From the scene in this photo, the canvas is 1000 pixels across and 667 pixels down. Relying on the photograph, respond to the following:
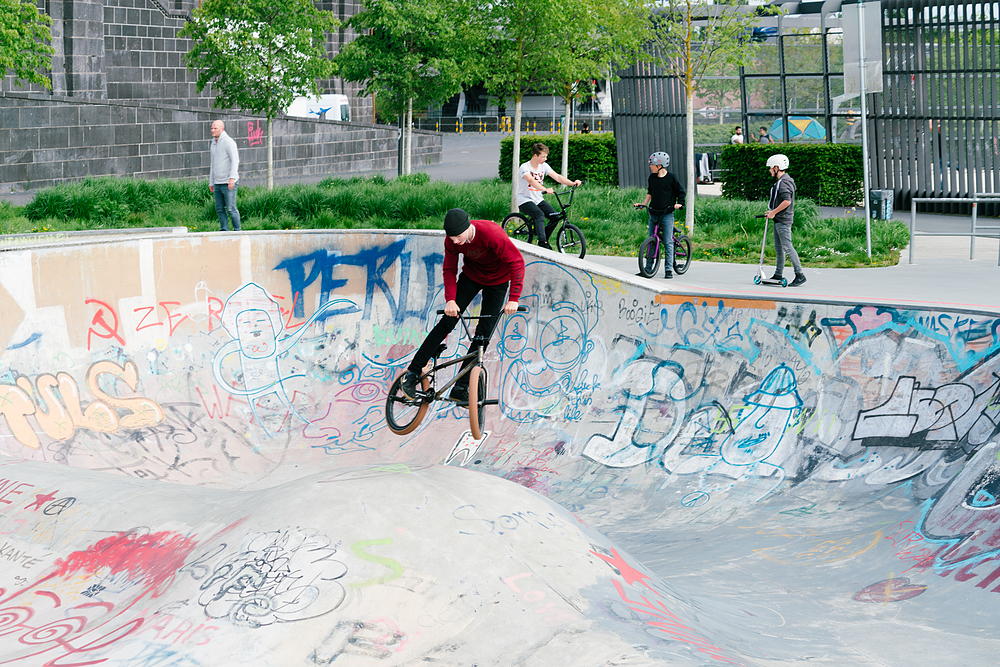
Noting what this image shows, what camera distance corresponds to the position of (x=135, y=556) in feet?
17.6

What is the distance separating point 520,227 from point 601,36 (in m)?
7.77

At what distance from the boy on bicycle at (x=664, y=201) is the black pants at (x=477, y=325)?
4.54 m

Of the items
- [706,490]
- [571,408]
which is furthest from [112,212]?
[706,490]

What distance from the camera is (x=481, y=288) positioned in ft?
24.0

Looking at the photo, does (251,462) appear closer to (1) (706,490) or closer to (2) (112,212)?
(1) (706,490)

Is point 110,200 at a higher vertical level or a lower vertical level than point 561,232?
higher

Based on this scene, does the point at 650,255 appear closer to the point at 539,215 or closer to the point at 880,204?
the point at 539,215

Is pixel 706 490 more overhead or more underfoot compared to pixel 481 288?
more underfoot

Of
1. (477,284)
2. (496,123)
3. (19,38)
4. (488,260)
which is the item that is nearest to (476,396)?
(477,284)

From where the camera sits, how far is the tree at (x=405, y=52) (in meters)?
20.0

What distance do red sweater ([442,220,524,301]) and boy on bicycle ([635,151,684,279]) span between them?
4.55m

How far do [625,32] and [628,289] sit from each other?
9.32 m

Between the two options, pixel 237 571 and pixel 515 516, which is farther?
pixel 515 516

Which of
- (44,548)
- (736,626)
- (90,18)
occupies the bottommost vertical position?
(736,626)
